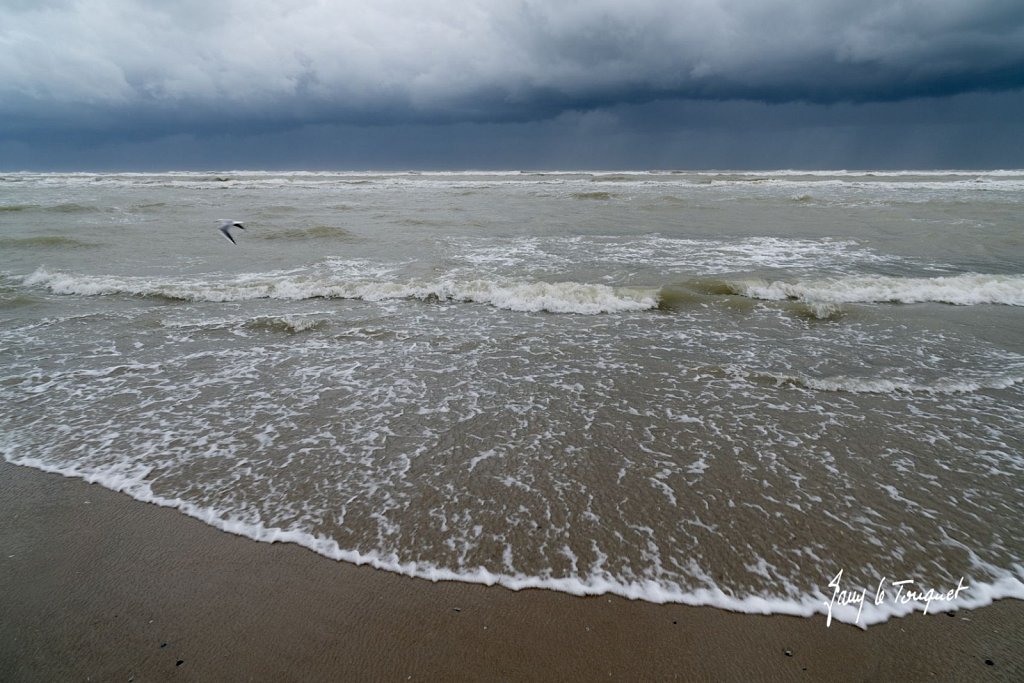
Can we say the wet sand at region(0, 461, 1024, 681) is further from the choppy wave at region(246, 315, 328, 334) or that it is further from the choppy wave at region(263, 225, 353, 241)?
the choppy wave at region(263, 225, 353, 241)

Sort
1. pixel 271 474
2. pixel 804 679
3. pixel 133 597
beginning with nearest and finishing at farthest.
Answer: pixel 804 679 < pixel 133 597 < pixel 271 474

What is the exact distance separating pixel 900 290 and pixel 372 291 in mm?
11458

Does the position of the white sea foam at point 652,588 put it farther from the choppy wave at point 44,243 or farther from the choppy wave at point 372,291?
the choppy wave at point 44,243

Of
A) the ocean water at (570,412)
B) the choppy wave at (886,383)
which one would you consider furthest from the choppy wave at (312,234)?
the choppy wave at (886,383)

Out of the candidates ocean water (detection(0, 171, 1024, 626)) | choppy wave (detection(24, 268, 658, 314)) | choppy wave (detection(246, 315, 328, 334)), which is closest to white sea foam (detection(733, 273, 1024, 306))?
ocean water (detection(0, 171, 1024, 626))

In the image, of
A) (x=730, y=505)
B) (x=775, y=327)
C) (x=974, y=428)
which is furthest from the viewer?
(x=775, y=327)

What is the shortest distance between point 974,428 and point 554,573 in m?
5.03

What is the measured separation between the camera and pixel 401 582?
3303 millimetres

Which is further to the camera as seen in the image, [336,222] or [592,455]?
[336,222]

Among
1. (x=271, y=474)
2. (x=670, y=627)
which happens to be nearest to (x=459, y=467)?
(x=271, y=474)

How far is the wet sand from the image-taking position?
2.71 meters

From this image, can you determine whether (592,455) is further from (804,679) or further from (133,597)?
(133,597)

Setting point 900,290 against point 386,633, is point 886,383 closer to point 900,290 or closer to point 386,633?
point 900,290

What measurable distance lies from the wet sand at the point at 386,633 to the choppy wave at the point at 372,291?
7069mm
